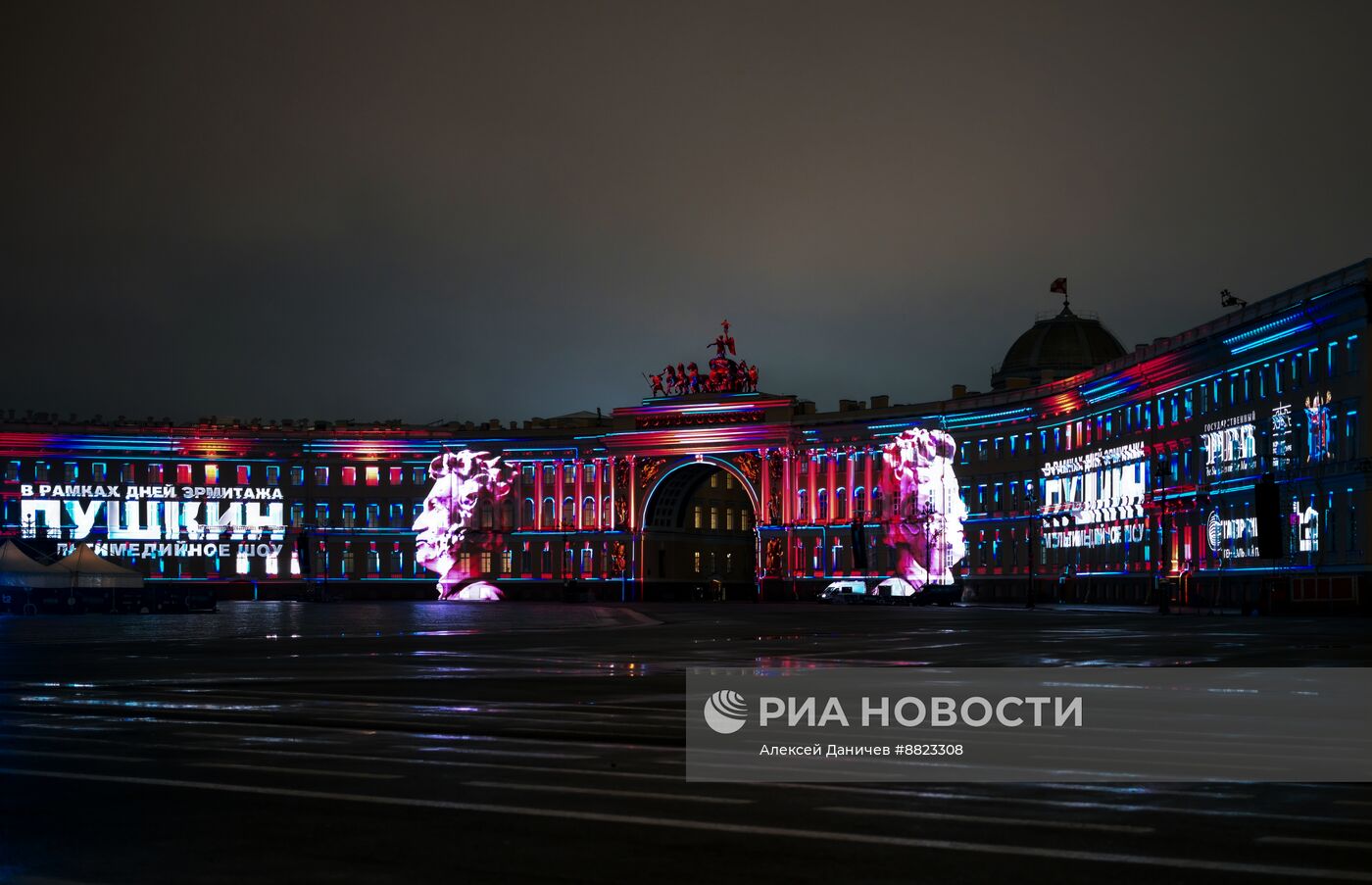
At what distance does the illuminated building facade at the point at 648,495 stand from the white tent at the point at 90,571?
154ft

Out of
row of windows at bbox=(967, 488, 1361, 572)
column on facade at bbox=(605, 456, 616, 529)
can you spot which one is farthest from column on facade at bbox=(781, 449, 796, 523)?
row of windows at bbox=(967, 488, 1361, 572)

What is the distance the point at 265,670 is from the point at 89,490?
438 ft

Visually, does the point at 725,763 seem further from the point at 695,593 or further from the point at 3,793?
the point at 695,593

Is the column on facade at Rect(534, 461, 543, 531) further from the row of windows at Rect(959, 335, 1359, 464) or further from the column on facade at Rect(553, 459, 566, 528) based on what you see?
the row of windows at Rect(959, 335, 1359, 464)

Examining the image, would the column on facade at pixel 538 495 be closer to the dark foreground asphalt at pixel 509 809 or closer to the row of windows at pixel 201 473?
the row of windows at pixel 201 473

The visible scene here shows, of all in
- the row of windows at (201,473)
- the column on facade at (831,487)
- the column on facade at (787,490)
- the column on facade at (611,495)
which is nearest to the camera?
Result: the column on facade at (831,487)

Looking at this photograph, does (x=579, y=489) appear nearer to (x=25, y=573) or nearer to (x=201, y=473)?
(x=201, y=473)
